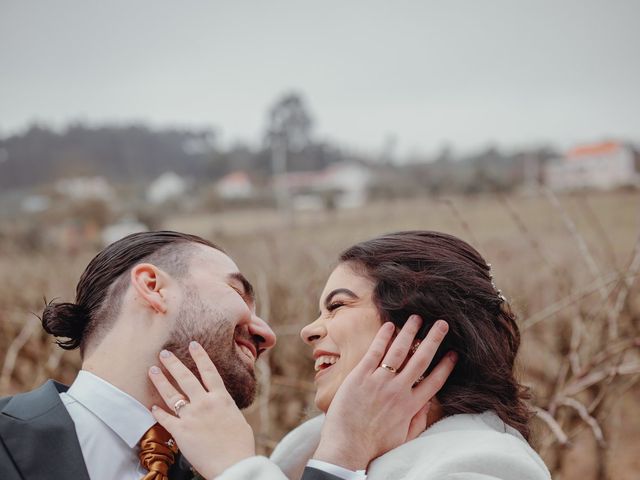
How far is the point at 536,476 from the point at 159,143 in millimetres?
34413

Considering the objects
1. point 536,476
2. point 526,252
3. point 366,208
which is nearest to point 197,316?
point 536,476

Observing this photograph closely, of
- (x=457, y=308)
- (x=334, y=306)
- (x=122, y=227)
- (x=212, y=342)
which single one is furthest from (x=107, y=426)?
(x=122, y=227)

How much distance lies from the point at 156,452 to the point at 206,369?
302mm

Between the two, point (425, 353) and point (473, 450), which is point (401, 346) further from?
point (473, 450)

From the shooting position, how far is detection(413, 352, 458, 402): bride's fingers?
2.14 metres

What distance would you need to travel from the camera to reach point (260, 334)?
2.39 metres

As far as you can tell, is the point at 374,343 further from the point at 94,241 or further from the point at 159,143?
the point at 159,143

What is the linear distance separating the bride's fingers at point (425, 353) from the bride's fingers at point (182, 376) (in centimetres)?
63

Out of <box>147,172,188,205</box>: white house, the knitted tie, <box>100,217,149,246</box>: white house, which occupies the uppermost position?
the knitted tie

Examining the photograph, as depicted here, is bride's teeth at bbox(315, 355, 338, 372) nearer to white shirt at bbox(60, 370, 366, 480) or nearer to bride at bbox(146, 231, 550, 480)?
bride at bbox(146, 231, 550, 480)

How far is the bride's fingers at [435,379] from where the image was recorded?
2141 mm

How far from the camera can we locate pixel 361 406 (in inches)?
80.4

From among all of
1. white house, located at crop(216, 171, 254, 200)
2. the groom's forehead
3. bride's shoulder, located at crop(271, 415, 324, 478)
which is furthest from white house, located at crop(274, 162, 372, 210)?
the groom's forehead

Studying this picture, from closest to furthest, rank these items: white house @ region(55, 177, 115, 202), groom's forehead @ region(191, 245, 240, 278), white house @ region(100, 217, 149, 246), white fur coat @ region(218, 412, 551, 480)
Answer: white fur coat @ region(218, 412, 551, 480)
groom's forehead @ region(191, 245, 240, 278)
white house @ region(100, 217, 149, 246)
white house @ region(55, 177, 115, 202)
